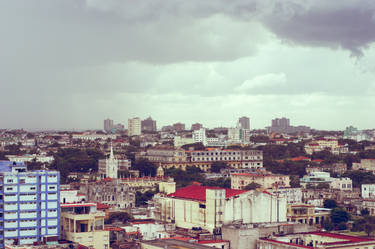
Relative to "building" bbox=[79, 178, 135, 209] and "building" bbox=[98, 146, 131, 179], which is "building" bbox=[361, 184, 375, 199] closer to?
"building" bbox=[79, 178, 135, 209]

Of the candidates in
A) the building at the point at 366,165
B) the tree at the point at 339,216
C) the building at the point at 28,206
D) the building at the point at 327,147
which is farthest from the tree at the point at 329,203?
the building at the point at 327,147

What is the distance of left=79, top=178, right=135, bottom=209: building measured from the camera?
69438mm

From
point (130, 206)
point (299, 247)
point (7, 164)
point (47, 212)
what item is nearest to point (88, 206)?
point (47, 212)

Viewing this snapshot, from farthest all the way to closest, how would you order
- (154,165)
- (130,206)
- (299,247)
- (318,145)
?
(318,145) < (154,165) < (130,206) < (299,247)

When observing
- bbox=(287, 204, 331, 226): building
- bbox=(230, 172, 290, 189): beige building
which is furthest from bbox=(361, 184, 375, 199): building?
bbox=(287, 204, 331, 226): building

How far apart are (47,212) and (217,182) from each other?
41812 millimetres

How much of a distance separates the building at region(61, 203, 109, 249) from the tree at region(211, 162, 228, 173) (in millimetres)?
59529

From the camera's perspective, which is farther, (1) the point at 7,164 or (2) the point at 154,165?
(2) the point at 154,165

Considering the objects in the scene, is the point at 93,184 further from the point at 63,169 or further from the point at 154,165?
the point at 154,165

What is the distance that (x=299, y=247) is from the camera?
43.0 m

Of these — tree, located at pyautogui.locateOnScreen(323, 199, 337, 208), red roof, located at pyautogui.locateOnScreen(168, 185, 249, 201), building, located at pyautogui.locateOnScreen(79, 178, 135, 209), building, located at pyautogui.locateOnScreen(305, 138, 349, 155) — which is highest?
building, located at pyautogui.locateOnScreen(305, 138, 349, 155)

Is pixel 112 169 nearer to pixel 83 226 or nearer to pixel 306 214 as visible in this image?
pixel 306 214

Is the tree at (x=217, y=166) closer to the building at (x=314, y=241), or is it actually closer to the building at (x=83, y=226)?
the building at (x=314, y=241)

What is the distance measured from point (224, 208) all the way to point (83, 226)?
1207 centimetres
